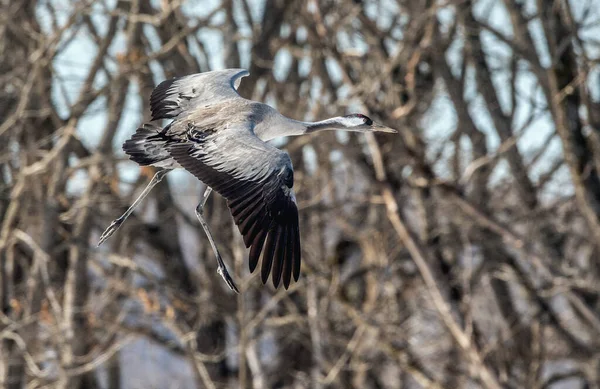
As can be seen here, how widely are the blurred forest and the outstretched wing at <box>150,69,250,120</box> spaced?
4126 mm

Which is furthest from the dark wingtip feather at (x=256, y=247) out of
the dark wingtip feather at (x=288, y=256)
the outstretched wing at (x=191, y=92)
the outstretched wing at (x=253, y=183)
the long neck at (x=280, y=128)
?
the outstretched wing at (x=191, y=92)

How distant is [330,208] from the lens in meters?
15.7

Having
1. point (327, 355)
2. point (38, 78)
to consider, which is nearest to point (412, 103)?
point (327, 355)

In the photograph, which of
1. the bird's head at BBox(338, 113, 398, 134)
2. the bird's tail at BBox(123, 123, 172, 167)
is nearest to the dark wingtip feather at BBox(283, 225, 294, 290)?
the bird's tail at BBox(123, 123, 172, 167)

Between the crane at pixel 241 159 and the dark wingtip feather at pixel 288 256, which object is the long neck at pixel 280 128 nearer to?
the crane at pixel 241 159

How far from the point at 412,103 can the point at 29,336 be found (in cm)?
564

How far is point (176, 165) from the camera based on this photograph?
8.19 m

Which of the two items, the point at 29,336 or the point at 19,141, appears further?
the point at 19,141

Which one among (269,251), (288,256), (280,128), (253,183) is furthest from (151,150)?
(288,256)

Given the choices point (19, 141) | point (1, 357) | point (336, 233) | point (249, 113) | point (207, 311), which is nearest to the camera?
point (249, 113)

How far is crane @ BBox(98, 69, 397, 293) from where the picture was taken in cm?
700

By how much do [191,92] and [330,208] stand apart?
6.83 meters

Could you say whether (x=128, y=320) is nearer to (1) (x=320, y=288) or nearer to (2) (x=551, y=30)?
(1) (x=320, y=288)

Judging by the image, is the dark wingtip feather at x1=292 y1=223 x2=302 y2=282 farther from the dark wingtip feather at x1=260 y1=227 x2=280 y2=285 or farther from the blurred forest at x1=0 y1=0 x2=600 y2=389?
the blurred forest at x1=0 y1=0 x2=600 y2=389
